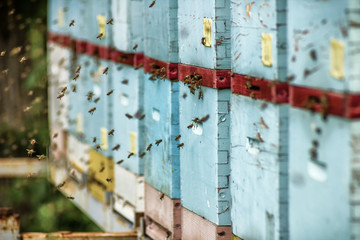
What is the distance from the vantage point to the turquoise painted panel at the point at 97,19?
9.45 m

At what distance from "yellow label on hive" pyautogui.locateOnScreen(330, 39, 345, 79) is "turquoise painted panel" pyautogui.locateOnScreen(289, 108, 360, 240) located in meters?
0.26

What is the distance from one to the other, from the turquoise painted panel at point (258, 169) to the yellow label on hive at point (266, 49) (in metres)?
0.28

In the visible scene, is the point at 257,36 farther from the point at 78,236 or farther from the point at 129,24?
the point at 78,236

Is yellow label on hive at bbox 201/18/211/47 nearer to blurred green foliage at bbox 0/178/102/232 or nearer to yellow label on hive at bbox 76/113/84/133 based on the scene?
blurred green foliage at bbox 0/178/102/232

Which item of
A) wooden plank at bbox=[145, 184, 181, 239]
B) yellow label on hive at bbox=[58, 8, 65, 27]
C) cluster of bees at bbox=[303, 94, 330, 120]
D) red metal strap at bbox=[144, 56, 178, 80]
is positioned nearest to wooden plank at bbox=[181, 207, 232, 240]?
wooden plank at bbox=[145, 184, 181, 239]

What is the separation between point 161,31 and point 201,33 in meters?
1.02

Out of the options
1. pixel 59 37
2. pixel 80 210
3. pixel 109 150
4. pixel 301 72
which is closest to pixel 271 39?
pixel 301 72

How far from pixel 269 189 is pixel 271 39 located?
1.02m

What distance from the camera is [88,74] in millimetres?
10609

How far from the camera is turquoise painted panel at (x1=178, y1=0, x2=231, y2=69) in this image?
249 inches

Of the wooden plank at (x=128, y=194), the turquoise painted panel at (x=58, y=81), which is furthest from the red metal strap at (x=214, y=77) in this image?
the turquoise painted panel at (x=58, y=81)

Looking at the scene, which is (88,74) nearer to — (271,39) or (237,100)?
(237,100)

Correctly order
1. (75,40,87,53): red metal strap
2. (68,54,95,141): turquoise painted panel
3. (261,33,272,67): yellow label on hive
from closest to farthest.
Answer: (261,33,272,67): yellow label on hive, (68,54,95,141): turquoise painted panel, (75,40,87,53): red metal strap

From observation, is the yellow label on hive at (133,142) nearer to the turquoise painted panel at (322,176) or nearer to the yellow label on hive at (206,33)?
the yellow label on hive at (206,33)
